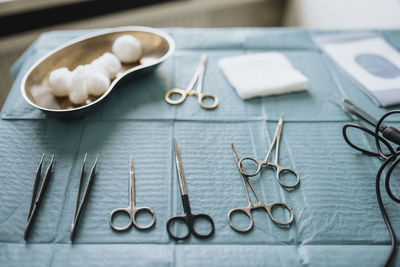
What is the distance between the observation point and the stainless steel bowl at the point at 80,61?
679 mm

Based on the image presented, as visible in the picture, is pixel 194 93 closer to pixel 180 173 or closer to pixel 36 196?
pixel 180 173

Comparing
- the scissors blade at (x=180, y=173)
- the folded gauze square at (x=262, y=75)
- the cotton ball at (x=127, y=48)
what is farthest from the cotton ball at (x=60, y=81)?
the folded gauze square at (x=262, y=75)

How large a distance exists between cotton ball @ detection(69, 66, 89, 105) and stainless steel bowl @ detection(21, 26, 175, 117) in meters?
0.02

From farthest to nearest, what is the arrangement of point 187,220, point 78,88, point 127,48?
point 127,48 < point 78,88 < point 187,220

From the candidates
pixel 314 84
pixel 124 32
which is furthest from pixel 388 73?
pixel 124 32

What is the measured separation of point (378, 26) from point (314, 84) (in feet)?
1.93

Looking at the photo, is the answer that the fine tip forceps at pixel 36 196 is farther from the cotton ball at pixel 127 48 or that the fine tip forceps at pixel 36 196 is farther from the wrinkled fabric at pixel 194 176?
the cotton ball at pixel 127 48

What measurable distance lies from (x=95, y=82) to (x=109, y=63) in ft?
0.31

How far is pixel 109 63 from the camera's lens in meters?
0.76

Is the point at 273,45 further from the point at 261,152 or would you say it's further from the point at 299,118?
the point at 261,152

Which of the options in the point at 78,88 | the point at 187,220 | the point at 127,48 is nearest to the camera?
the point at 187,220

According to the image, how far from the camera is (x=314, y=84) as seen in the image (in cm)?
82

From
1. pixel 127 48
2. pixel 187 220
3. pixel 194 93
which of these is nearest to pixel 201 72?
pixel 194 93

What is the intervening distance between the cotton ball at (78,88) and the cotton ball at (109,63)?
71 millimetres
